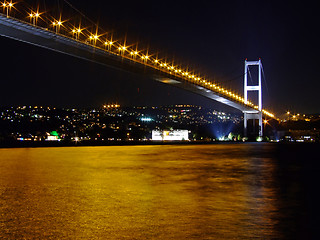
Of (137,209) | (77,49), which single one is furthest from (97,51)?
(137,209)

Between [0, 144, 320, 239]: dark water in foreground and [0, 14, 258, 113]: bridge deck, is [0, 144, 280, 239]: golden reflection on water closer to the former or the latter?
[0, 144, 320, 239]: dark water in foreground

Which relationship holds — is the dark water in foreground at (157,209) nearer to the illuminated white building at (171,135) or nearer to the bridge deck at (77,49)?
the bridge deck at (77,49)

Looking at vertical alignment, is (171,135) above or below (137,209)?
above

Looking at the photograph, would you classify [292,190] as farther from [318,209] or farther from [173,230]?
[173,230]

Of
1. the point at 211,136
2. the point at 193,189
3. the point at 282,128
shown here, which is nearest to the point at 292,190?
the point at 193,189

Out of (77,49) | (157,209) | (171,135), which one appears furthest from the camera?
(171,135)

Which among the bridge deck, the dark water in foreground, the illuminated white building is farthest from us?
the illuminated white building

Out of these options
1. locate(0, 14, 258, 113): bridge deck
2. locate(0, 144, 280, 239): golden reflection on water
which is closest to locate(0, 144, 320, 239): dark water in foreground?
locate(0, 144, 280, 239): golden reflection on water

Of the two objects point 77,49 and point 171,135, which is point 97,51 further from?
point 171,135

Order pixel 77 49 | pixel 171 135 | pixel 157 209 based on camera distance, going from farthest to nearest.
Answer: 1. pixel 171 135
2. pixel 77 49
3. pixel 157 209

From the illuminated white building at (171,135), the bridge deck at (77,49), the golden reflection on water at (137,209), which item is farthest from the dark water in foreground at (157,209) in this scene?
the illuminated white building at (171,135)

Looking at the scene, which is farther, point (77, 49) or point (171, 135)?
point (171, 135)
